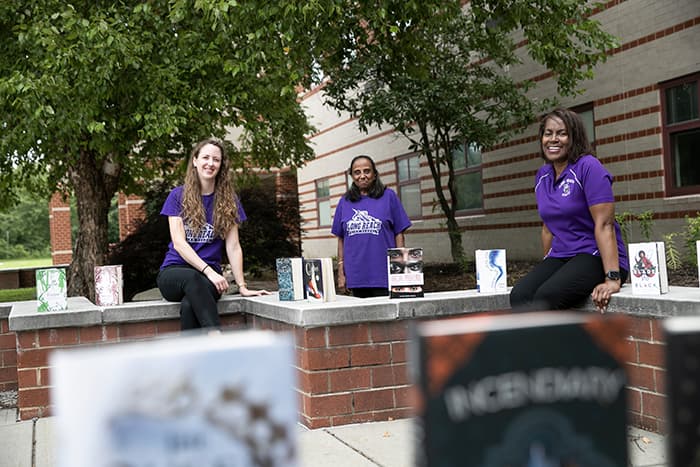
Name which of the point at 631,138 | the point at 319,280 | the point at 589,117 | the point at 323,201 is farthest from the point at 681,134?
the point at 323,201

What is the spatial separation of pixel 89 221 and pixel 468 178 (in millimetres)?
8940

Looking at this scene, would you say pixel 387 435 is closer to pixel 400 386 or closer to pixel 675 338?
pixel 400 386

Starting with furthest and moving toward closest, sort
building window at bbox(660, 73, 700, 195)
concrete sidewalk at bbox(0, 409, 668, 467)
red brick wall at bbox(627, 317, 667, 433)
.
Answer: building window at bbox(660, 73, 700, 195) → red brick wall at bbox(627, 317, 667, 433) → concrete sidewalk at bbox(0, 409, 668, 467)

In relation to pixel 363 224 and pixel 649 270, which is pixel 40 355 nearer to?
pixel 363 224

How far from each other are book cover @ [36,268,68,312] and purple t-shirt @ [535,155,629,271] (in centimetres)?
354

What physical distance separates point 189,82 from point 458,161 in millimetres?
9420

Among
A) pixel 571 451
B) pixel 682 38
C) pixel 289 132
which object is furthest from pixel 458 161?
pixel 571 451

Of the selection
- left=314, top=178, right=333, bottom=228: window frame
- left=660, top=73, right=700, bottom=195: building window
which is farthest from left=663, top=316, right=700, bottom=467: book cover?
left=314, top=178, right=333, bottom=228: window frame

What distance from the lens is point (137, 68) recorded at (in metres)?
9.59

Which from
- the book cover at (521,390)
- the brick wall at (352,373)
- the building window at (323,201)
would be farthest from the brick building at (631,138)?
the book cover at (521,390)

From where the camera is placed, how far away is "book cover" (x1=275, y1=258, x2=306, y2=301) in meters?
5.65

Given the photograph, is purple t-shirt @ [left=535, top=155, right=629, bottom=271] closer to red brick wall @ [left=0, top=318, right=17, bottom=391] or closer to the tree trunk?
red brick wall @ [left=0, top=318, right=17, bottom=391]

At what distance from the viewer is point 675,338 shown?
3.26ft

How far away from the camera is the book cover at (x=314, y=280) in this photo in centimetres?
545
